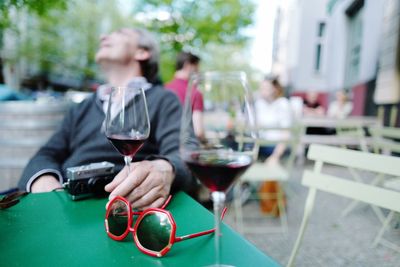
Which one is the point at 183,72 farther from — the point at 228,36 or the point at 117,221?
the point at 228,36

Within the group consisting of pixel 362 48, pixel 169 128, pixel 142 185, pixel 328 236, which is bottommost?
pixel 328 236

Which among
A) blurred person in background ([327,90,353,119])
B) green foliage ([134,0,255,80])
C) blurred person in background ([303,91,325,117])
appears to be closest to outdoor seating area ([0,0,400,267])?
blurred person in background ([327,90,353,119])

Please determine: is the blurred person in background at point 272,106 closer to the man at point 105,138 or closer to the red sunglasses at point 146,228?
the man at point 105,138

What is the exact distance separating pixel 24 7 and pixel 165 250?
1.67 metres

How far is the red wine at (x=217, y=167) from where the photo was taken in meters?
0.55

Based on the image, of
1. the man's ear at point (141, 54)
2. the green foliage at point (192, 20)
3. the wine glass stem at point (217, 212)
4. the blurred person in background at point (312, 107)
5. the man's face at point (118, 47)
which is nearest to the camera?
the wine glass stem at point (217, 212)

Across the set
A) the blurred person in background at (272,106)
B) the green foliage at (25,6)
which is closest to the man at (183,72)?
the green foliage at (25,6)

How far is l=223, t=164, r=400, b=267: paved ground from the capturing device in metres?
1.04

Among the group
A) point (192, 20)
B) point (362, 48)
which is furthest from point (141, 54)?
point (192, 20)

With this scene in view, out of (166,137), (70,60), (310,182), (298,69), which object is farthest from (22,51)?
(310,182)

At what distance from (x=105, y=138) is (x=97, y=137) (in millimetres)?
66

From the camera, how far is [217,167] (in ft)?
1.78

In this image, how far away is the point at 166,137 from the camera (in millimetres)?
1570

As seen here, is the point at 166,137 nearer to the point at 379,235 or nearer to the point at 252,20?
the point at 379,235
